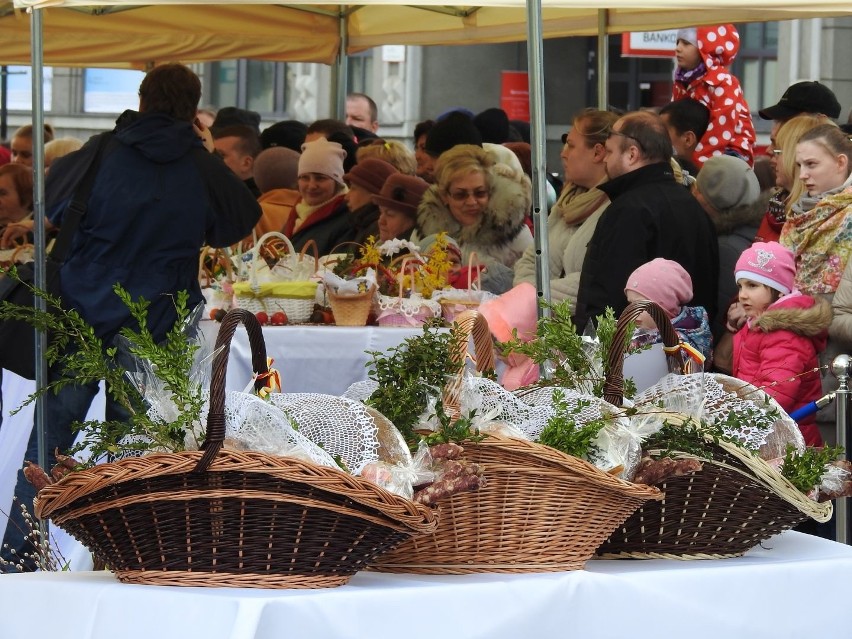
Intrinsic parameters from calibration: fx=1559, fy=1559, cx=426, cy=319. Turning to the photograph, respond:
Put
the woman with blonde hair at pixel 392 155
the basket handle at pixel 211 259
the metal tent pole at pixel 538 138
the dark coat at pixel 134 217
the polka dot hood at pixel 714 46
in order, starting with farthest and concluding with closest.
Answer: the polka dot hood at pixel 714 46 → the woman with blonde hair at pixel 392 155 → the basket handle at pixel 211 259 → the dark coat at pixel 134 217 → the metal tent pole at pixel 538 138

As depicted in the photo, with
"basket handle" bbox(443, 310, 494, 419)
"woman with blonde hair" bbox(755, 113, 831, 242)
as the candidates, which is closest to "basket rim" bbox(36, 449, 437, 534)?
"basket handle" bbox(443, 310, 494, 419)

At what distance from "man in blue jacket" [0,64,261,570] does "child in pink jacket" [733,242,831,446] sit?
1646 millimetres

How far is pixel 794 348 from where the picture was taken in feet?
14.1

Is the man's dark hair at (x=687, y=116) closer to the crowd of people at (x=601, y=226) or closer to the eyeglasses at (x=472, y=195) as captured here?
the crowd of people at (x=601, y=226)

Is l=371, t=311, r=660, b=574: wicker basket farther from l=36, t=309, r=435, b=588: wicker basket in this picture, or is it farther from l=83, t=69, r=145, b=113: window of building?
l=83, t=69, r=145, b=113: window of building

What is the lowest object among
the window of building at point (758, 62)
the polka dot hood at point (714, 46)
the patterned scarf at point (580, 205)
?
the patterned scarf at point (580, 205)

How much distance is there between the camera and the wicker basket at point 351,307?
511 cm

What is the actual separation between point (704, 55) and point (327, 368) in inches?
123

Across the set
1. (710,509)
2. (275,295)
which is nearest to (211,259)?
(275,295)

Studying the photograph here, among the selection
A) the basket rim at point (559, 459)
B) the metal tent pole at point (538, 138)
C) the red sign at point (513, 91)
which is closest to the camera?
the basket rim at point (559, 459)

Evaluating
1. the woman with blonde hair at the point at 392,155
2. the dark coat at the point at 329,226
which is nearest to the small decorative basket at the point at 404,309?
the dark coat at the point at 329,226

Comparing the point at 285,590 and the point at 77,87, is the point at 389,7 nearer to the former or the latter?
the point at 285,590

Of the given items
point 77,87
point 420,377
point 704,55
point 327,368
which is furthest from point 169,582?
point 77,87

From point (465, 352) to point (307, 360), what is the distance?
2566 mm
